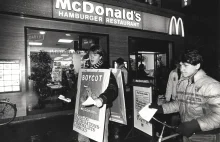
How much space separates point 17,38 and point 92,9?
314cm

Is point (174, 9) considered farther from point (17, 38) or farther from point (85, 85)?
point (85, 85)

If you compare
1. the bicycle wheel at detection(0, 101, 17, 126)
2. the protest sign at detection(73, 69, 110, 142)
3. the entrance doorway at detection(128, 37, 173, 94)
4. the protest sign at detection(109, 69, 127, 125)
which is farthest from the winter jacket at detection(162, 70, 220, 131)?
the entrance doorway at detection(128, 37, 173, 94)

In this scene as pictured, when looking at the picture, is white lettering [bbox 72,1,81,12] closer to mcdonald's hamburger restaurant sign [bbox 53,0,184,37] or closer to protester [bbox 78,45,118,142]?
mcdonald's hamburger restaurant sign [bbox 53,0,184,37]

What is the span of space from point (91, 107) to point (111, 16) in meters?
5.82

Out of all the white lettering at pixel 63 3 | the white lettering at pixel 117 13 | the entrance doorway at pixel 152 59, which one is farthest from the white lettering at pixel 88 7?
the entrance doorway at pixel 152 59

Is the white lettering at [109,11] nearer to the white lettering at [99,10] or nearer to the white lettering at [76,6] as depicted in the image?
the white lettering at [99,10]

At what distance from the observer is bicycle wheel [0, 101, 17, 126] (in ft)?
17.5

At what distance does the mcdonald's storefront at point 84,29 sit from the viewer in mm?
5602

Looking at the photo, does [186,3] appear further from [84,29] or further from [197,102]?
[197,102]

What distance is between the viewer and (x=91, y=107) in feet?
8.80

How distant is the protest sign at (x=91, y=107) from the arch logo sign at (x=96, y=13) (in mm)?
4221

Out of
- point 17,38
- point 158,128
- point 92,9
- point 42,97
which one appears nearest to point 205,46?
point 158,128

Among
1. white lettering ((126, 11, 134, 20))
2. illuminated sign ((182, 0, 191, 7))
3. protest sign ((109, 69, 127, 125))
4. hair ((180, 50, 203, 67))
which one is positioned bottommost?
protest sign ((109, 69, 127, 125))

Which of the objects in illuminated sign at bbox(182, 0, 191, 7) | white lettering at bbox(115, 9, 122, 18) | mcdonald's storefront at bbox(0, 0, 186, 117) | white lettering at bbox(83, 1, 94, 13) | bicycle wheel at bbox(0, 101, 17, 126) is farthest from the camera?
illuminated sign at bbox(182, 0, 191, 7)
